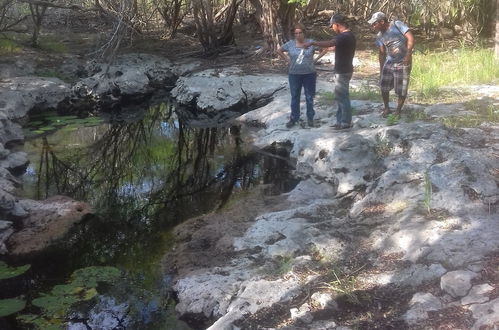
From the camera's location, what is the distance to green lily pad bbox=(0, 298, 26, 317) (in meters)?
4.82

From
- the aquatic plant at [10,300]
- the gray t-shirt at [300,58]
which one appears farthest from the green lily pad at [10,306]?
the gray t-shirt at [300,58]

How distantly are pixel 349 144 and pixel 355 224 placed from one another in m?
1.80

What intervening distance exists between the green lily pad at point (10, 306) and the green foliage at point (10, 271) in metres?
0.42

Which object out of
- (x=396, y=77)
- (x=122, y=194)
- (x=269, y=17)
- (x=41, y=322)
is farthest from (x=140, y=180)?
(x=269, y=17)

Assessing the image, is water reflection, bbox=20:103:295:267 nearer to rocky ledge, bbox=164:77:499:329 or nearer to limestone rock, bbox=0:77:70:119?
rocky ledge, bbox=164:77:499:329

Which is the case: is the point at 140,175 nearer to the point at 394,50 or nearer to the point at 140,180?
the point at 140,180

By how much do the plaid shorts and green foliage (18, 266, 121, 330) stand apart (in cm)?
424

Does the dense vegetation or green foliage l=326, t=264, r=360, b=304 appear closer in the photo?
green foliage l=326, t=264, r=360, b=304

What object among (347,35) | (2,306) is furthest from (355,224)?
(2,306)

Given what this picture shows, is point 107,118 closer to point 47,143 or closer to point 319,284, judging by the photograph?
point 47,143

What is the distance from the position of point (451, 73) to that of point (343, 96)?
3.57 m

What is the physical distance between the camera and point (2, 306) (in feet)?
16.1

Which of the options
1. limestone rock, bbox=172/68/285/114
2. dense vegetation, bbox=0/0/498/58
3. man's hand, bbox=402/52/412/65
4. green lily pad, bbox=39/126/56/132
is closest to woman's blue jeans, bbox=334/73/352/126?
man's hand, bbox=402/52/412/65

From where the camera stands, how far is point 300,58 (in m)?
7.75
